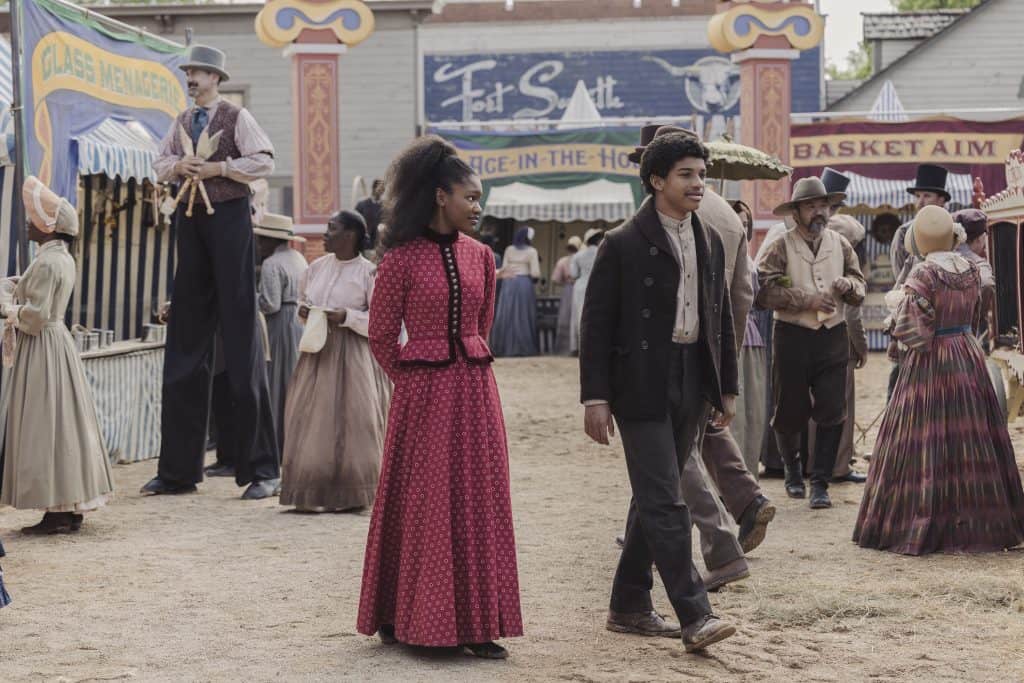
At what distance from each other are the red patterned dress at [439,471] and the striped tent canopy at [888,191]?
51.5 ft

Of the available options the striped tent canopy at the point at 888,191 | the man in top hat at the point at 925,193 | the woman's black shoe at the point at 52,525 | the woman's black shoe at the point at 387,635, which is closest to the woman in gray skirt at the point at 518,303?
the striped tent canopy at the point at 888,191

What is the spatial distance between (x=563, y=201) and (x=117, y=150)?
1229 centimetres

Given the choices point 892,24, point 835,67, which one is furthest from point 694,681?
point 835,67

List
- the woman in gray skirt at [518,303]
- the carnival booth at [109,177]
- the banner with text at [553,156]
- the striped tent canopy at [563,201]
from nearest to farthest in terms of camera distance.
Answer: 1. the carnival booth at [109,177]
2. the banner with text at [553,156]
3. the striped tent canopy at [563,201]
4. the woman in gray skirt at [518,303]

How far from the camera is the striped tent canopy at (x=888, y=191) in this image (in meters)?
20.4

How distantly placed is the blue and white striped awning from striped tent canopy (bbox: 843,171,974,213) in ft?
38.0

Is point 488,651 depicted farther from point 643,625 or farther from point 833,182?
point 833,182

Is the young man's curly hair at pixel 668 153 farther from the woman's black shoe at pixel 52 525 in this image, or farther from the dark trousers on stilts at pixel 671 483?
the woman's black shoe at pixel 52 525

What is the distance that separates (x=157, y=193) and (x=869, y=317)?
13.0m

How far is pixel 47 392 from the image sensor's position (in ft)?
25.1

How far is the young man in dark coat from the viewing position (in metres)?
5.34

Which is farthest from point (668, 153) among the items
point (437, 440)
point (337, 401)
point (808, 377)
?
point (337, 401)

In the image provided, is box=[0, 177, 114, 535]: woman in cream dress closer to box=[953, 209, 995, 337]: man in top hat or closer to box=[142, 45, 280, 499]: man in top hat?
box=[142, 45, 280, 499]: man in top hat

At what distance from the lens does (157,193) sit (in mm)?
10906
